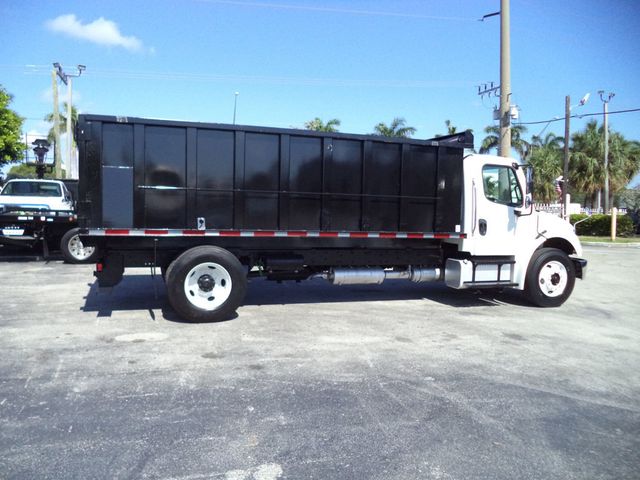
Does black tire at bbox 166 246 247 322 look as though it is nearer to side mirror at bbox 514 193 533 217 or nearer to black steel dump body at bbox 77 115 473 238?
black steel dump body at bbox 77 115 473 238

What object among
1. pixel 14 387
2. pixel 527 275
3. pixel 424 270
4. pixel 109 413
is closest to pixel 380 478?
pixel 109 413

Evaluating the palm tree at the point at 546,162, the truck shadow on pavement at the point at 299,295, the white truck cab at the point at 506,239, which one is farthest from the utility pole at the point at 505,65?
the palm tree at the point at 546,162

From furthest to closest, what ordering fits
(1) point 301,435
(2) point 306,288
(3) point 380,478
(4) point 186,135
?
1. (2) point 306,288
2. (4) point 186,135
3. (1) point 301,435
4. (3) point 380,478

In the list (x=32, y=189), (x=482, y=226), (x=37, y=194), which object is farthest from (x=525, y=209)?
(x=32, y=189)


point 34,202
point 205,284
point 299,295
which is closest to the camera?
point 205,284

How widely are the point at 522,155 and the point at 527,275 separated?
146 feet

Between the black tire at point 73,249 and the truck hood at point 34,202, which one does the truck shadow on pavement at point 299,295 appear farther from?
the truck hood at point 34,202

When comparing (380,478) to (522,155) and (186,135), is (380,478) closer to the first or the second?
(186,135)

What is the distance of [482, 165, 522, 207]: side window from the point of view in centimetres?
903

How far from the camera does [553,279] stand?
30.5 feet

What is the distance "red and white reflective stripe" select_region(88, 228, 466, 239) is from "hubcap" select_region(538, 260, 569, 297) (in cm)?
170

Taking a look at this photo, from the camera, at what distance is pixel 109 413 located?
4195 mm

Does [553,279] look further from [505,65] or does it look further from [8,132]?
[8,132]

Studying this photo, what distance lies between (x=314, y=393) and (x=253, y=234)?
3.44 metres
